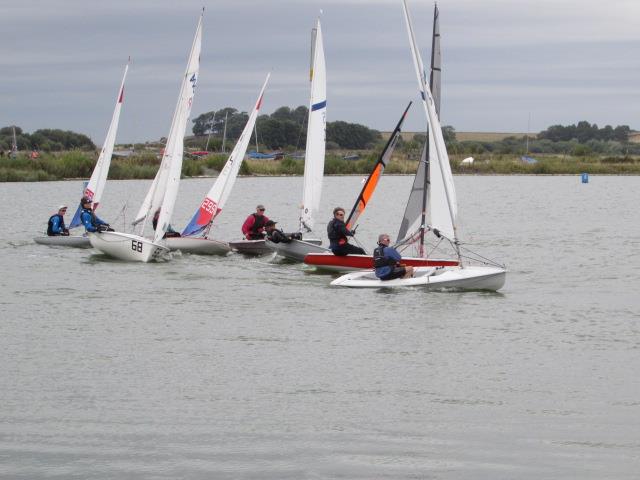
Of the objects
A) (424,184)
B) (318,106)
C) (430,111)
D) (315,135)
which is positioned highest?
(318,106)

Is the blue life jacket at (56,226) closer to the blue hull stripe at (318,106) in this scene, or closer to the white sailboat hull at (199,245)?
the white sailboat hull at (199,245)

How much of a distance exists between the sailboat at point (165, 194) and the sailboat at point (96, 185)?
2.12 metres

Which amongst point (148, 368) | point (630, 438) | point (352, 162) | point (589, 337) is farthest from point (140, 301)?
point (352, 162)

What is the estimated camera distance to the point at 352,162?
79062mm

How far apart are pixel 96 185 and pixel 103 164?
56 cm

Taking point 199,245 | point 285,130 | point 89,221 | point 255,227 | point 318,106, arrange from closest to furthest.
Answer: point 89,221 < point 199,245 < point 255,227 < point 318,106 < point 285,130

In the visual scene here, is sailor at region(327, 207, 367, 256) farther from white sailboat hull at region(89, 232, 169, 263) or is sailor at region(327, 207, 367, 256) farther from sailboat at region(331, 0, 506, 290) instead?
white sailboat hull at region(89, 232, 169, 263)

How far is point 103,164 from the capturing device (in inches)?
1084

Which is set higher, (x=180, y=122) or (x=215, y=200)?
(x=180, y=122)

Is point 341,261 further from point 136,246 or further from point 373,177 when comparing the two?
point 136,246

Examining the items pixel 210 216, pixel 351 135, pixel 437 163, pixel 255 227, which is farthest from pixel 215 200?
pixel 351 135

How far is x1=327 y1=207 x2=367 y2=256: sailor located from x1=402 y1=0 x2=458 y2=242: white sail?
1.67 m

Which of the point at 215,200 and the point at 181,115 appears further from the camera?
the point at 215,200

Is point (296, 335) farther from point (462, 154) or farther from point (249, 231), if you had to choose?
point (462, 154)
